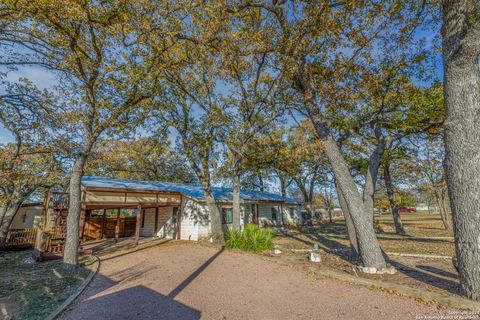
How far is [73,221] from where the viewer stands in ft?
27.3

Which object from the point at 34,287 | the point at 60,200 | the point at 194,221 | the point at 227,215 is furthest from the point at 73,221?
the point at 227,215

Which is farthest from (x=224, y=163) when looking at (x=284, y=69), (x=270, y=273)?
(x=270, y=273)

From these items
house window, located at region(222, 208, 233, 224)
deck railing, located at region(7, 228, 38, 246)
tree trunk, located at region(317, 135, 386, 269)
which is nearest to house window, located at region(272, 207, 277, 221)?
house window, located at region(222, 208, 233, 224)

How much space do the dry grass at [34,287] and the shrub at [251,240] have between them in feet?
20.0

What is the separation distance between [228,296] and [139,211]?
375 inches

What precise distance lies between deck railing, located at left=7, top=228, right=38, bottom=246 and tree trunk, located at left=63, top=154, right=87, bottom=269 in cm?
970

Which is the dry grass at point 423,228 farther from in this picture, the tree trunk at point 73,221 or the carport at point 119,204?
the tree trunk at point 73,221

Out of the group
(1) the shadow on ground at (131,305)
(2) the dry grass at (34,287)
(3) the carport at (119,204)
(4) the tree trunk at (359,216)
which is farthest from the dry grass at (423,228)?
(2) the dry grass at (34,287)

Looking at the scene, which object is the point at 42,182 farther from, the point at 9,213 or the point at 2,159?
the point at 2,159

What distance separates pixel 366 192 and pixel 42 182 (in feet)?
53.9

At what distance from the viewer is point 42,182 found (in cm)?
1296

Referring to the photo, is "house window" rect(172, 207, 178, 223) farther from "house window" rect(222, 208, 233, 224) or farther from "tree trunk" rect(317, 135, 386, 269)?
"tree trunk" rect(317, 135, 386, 269)

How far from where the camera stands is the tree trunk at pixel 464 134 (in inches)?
170

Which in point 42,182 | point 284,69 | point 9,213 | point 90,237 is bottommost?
point 90,237
